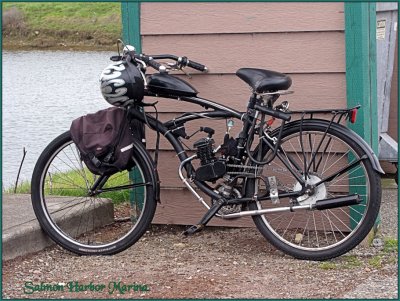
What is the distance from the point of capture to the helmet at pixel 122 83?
498cm

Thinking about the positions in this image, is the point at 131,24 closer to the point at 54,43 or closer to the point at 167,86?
the point at 167,86

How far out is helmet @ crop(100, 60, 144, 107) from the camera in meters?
4.98

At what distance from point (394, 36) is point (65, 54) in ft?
42.0

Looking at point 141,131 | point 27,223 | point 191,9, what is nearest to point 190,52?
point 191,9

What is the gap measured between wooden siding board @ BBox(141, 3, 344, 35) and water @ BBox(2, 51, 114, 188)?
8.18 feet

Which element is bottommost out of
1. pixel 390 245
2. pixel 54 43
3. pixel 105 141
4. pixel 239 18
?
pixel 54 43

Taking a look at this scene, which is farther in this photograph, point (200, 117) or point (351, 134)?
point (200, 117)

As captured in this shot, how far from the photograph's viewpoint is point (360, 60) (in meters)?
5.14

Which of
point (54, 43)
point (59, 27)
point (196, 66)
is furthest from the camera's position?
point (59, 27)

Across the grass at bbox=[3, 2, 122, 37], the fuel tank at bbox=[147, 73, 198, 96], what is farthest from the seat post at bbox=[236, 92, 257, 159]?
the grass at bbox=[3, 2, 122, 37]

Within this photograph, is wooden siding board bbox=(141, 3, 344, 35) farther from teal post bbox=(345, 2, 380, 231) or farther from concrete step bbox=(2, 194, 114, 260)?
concrete step bbox=(2, 194, 114, 260)

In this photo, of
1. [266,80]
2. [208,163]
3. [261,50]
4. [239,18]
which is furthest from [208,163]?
[239,18]

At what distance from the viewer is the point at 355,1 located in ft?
16.7

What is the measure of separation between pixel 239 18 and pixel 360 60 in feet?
2.61
